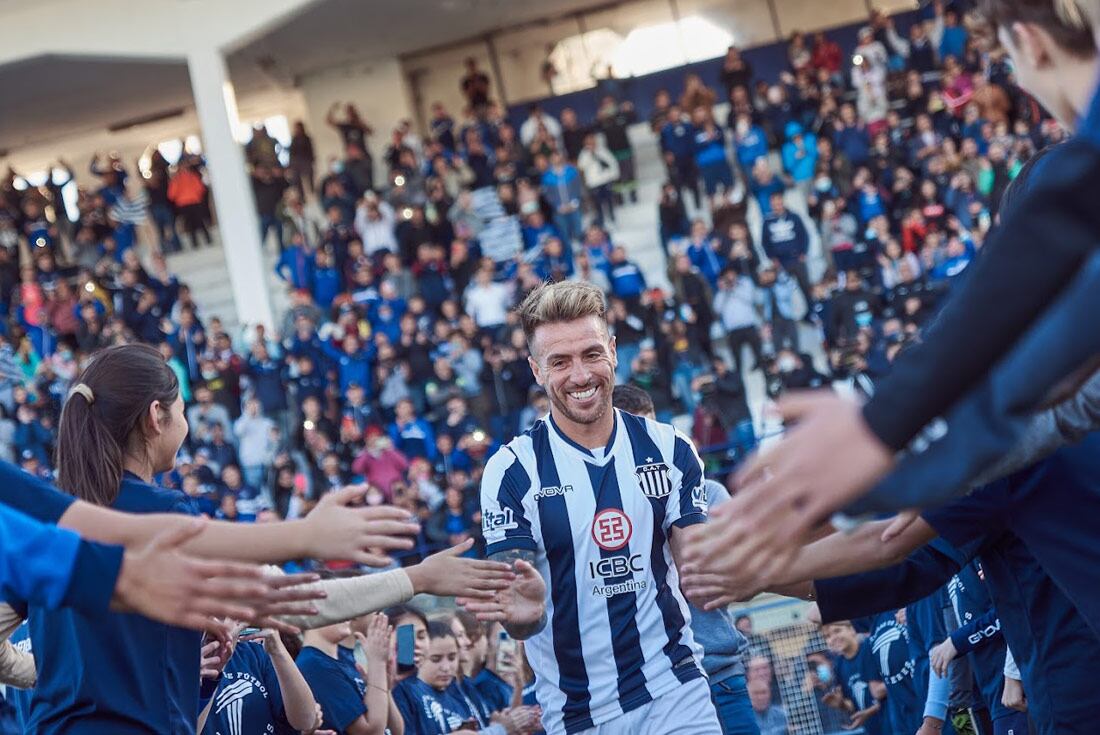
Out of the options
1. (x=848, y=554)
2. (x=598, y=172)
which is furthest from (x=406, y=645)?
(x=598, y=172)

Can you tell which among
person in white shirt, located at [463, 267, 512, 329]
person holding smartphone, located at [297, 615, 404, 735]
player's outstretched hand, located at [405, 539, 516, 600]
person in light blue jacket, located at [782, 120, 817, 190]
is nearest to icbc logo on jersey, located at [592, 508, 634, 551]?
player's outstretched hand, located at [405, 539, 516, 600]

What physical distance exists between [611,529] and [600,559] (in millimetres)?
123

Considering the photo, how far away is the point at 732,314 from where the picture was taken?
65.0ft

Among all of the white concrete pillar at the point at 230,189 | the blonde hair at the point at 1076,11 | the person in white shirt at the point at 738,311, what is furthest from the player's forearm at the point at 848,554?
the white concrete pillar at the point at 230,189

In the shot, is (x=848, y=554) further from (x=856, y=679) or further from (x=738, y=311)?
(x=738, y=311)

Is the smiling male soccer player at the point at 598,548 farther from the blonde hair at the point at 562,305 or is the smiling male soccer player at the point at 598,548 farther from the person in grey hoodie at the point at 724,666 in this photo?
the person in grey hoodie at the point at 724,666

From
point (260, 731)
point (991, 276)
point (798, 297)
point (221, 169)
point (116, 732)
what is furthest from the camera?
point (221, 169)

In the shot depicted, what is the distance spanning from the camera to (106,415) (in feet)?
13.9

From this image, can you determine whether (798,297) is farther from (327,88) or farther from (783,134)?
(327,88)

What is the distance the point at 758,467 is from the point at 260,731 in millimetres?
3803

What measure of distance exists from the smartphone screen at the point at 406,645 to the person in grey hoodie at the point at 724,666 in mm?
1533

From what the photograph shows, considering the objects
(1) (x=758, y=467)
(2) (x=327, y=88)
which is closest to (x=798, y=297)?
(2) (x=327, y=88)

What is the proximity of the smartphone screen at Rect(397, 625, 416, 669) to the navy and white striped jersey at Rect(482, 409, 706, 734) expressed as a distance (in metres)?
1.98

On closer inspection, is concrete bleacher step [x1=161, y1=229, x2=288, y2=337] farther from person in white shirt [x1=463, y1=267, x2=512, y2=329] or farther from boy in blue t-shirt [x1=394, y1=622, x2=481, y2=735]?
boy in blue t-shirt [x1=394, y1=622, x2=481, y2=735]
